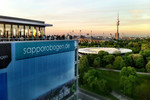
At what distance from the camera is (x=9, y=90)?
1438 cm

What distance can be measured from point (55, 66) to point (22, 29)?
750 cm

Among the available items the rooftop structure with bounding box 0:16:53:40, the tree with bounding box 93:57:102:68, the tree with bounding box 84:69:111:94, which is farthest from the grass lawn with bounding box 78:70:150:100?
the rooftop structure with bounding box 0:16:53:40

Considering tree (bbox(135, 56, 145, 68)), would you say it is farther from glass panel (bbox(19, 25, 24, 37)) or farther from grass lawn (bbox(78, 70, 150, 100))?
glass panel (bbox(19, 25, 24, 37))

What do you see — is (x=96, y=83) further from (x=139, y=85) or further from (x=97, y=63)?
(x=97, y=63)

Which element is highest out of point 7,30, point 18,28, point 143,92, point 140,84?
point 18,28

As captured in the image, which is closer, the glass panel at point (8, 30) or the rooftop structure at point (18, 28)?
the rooftop structure at point (18, 28)

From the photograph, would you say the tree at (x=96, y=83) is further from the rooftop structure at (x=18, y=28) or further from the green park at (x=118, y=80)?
the rooftop structure at (x=18, y=28)

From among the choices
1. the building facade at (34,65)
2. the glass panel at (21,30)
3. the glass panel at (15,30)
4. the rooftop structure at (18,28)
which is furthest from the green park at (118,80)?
the glass panel at (15,30)

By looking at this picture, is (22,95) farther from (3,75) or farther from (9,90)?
(3,75)

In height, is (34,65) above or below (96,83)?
above

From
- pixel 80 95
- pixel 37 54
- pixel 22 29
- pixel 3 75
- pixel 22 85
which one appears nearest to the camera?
pixel 3 75

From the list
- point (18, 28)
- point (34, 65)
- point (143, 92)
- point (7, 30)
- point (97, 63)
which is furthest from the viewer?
point (97, 63)

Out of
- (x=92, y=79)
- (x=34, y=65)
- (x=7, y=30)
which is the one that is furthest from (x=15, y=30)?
(x=92, y=79)

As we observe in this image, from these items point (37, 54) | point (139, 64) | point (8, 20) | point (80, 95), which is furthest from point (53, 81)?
point (139, 64)
